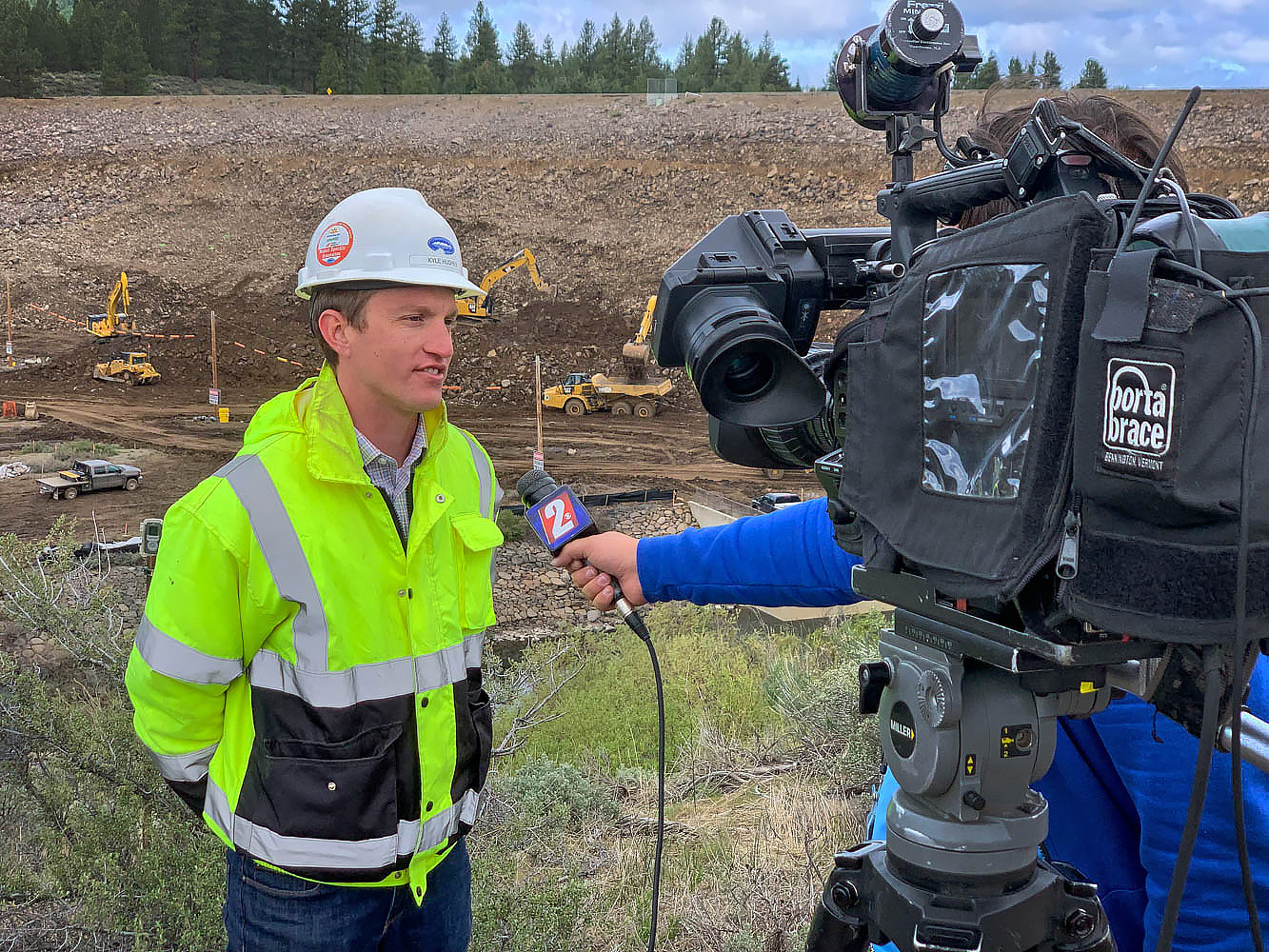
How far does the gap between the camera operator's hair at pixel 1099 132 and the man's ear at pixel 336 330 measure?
1.28 meters

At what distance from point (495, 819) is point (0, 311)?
1133 inches

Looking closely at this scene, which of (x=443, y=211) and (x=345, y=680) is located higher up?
(x=443, y=211)

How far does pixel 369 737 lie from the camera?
2.13 meters

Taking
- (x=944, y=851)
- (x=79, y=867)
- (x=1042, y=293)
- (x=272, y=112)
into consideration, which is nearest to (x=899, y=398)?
(x=1042, y=293)

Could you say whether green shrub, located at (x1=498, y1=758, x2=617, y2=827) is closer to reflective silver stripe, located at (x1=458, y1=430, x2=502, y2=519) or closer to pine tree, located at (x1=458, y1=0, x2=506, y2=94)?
reflective silver stripe, located at (x1=458, y1=430, x2=502, y2=519)

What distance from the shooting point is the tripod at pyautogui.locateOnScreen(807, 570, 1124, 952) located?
141 centimetres

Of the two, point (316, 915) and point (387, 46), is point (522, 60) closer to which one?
point (387, 46)

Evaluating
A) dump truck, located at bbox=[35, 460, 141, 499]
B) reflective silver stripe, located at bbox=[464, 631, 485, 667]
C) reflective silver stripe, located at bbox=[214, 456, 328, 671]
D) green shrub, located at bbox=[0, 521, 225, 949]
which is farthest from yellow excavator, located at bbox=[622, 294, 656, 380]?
reflective silver stripe, located at bbox=[214, 456, 328, 671]

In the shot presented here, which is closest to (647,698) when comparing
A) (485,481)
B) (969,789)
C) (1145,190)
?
(485,481)

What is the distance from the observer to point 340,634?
6.91 feet

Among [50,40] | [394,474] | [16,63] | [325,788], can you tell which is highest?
[50,40]

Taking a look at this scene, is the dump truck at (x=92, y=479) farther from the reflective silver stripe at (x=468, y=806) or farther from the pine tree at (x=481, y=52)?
the pine tree at (x=481, y=52)

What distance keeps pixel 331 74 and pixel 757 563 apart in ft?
178

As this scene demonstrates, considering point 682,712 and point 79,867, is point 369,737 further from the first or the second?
point 682,712
